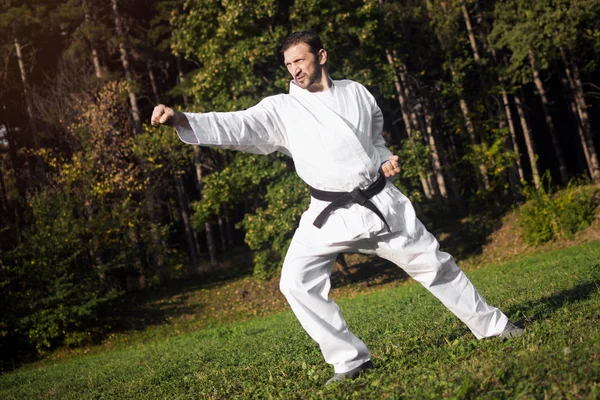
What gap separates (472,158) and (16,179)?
21.4 metres

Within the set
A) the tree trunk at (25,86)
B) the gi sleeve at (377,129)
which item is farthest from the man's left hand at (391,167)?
the tree trunk at (25,86)

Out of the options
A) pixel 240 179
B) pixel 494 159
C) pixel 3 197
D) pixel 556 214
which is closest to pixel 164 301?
pixel 240 179

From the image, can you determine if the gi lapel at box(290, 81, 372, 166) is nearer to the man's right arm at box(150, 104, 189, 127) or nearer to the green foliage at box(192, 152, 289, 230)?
the man's right arm at box(150, 104, 189, 127)

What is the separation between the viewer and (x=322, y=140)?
4977 millimetres

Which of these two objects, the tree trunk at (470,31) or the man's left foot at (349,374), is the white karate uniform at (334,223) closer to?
the man's left foot at (349,374)

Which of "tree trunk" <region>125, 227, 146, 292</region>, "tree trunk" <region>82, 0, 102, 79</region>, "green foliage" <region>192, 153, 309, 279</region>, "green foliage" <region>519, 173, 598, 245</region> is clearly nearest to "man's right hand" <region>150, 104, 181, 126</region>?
"green foliage" <region>192, 153, 309, 279</region>

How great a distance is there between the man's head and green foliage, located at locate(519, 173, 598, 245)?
16.0m

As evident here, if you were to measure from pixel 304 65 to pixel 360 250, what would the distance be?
154 centimetres

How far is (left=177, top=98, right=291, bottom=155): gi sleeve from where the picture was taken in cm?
486

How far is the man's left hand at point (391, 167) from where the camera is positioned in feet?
16.3

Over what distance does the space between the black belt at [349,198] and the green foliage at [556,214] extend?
631 inches

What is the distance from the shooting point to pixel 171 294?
24.6 meters

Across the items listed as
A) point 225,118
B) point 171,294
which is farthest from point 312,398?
point 171,294

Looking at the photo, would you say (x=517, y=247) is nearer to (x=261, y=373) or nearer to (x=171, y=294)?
(x=171, y=294)
